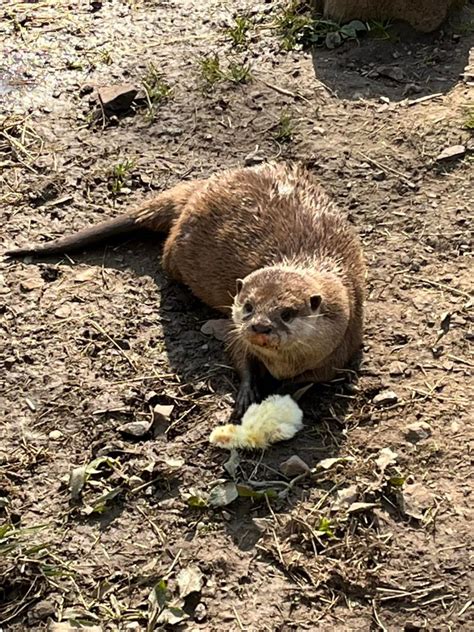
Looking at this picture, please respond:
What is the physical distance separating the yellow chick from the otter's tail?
122 cm

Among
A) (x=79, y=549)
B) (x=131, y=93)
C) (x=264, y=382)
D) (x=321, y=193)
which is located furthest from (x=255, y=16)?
(x=79, y=549)

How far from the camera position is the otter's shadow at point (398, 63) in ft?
17.0

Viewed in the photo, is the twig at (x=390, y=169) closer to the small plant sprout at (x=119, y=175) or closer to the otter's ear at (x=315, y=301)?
the small plant sprout at (x=119, y=175)

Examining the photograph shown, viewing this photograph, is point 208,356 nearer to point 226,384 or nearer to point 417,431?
point 226,384

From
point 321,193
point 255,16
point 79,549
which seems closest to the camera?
point 79,549

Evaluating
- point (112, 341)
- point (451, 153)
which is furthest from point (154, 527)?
point (451, 153)

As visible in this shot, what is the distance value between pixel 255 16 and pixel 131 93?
1049 mm

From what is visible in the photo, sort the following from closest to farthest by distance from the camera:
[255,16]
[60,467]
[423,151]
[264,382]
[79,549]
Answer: [79,549] → [60,467] → [264,382] → [423,151] → [255,16]

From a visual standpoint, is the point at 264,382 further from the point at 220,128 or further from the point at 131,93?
the point at 131,93

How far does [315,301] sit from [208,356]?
0.55 metres

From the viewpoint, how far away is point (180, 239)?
13.7ft

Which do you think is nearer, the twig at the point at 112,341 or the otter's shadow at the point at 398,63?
the twig at the point at 112,341

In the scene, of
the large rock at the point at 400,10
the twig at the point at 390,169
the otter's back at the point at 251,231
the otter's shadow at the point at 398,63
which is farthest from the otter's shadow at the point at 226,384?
the large rock at the point at 400,10

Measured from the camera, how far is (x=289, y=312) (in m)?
3.49
